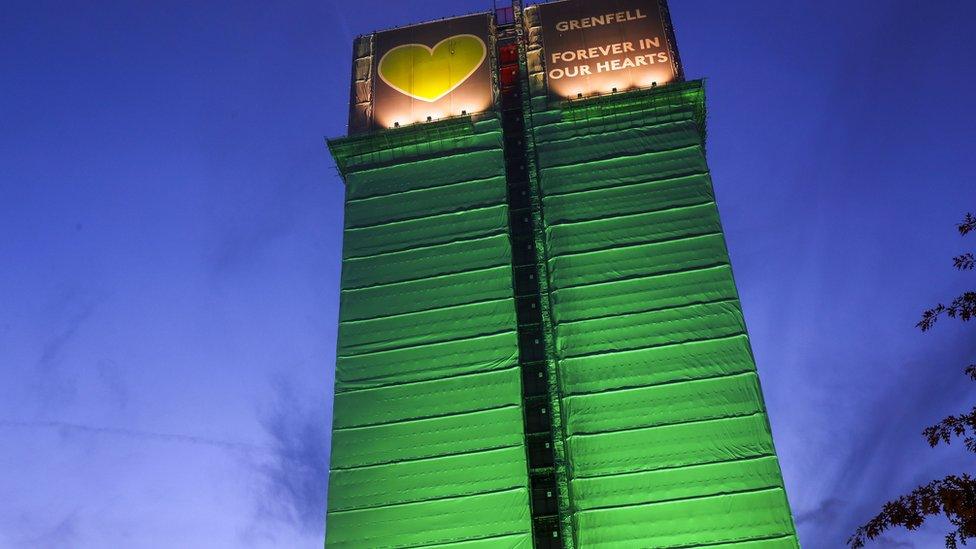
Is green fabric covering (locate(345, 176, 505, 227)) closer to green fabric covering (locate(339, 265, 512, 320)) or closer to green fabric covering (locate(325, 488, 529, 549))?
green fabric covering (locate(339, 265, 512, 320))

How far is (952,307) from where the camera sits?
14.3 metres

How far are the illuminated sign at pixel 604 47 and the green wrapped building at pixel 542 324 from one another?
239 mm

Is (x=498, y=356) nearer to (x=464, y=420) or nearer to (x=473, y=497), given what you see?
(x=464, y=420)

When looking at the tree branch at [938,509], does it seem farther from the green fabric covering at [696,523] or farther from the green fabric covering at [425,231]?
the green fabric covering at [425,231]

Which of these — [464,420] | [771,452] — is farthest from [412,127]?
[771,452]

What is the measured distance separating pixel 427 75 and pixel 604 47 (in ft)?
41.7

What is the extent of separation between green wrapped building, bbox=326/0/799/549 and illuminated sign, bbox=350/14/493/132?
19 cm

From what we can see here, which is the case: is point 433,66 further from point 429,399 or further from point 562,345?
point 429,399

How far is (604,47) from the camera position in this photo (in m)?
59.3

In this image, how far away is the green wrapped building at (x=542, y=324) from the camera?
43469mm

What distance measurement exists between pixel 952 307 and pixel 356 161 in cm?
4834

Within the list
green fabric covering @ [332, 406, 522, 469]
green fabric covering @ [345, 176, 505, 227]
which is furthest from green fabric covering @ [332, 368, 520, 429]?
green fabric covering @ [345, 176, 505, 227]

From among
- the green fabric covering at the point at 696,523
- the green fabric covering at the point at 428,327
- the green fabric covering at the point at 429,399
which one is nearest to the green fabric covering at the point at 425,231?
the green fabric covering at the point at 428,327

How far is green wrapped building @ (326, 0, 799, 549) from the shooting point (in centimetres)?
4347
